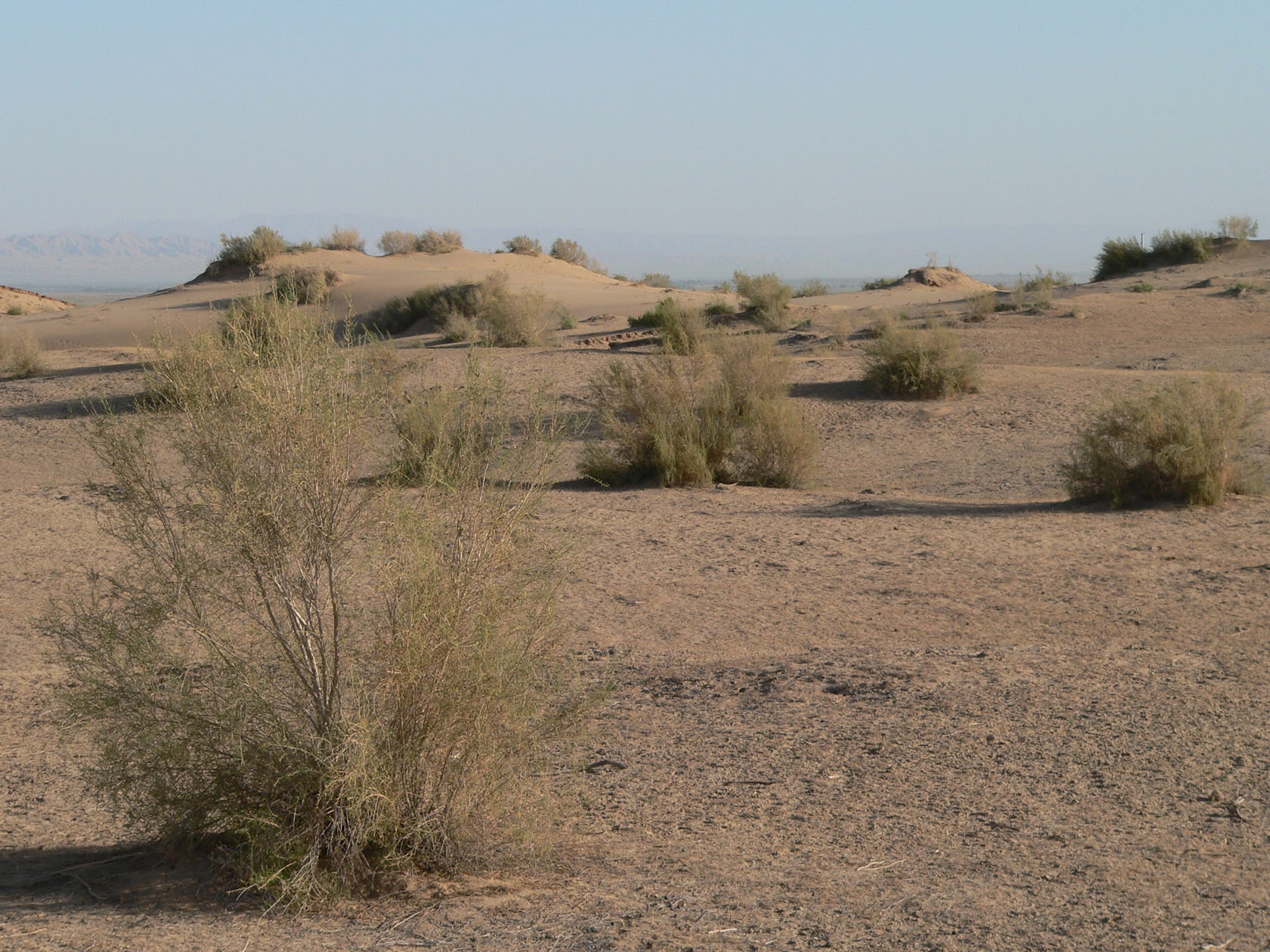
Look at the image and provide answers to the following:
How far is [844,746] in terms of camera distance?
652 centimetres

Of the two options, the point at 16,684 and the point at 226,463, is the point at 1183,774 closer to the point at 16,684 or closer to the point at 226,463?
the point at 226,463

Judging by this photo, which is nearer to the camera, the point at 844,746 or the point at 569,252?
the point at 844,746

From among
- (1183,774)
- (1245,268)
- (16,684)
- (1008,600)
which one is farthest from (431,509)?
(1245,268)

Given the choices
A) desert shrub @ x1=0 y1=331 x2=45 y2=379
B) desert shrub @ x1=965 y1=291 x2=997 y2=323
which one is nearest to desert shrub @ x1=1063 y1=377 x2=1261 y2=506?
desert shrub @ x1=965 y1=291 x2=997 y2=323

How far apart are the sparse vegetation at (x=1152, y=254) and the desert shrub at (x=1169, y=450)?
1038 inches

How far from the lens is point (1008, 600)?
9.34 meters

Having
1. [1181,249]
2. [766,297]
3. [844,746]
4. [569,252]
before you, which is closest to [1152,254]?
[1181,249]

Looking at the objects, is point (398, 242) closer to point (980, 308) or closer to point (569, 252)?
point (569, 252)

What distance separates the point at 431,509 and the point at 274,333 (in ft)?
3.08

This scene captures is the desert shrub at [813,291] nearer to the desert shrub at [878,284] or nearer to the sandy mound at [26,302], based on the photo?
the desert shrub at [878,284]

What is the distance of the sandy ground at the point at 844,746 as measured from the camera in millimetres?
4523

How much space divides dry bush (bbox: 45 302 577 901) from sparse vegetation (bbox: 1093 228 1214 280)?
3665cm

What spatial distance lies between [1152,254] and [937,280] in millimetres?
6670

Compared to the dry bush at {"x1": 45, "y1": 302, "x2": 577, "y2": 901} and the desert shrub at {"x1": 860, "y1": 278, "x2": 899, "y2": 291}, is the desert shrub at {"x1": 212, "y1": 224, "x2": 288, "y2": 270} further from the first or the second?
the dry bush at {"x1": 45, "y1": 302, "x2": 577, "y2": 901}
